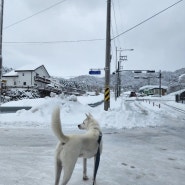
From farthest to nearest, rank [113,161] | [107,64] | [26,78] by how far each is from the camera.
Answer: [26,78] → [107,64] → [113,161]

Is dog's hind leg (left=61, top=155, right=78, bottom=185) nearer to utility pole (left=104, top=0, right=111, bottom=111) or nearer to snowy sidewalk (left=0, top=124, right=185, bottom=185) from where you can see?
snowy sidewalk (left=0, top=124, right=185, bottom=185)

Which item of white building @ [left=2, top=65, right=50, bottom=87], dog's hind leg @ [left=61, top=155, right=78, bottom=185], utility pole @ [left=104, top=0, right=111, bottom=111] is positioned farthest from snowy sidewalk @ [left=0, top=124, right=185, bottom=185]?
white building @ [left=2, top=65, right=50, bottom=87]

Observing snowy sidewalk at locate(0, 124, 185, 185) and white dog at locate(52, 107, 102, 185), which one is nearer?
white dog at locate(52, 107, 102, 185)

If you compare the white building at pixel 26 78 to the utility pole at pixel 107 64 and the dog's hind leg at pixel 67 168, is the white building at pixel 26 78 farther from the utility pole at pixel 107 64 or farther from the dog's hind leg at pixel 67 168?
the dog's hind leg at pixel 67 168

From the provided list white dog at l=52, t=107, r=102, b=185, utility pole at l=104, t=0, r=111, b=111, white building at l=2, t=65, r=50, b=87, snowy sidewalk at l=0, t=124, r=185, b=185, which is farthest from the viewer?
white building at l=2, t=65, r=50, b=87

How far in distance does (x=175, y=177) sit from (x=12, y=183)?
3134 mm

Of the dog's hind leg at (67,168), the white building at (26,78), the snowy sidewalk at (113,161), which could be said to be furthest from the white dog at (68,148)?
the white building at (26,78)

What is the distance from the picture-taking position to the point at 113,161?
25.1 ft

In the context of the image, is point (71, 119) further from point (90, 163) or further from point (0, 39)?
point (90, 163)

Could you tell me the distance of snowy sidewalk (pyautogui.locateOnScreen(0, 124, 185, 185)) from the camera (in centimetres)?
610

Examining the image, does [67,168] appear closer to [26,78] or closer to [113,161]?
[113,161]

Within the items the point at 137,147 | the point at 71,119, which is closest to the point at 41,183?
the point at 137,147

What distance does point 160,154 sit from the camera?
8.82m

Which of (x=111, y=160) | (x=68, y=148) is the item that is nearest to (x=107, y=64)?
(x=111, y=160)
